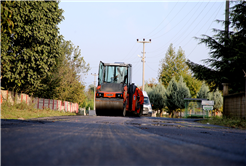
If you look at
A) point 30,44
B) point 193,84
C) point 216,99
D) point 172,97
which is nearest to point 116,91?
point 30,44

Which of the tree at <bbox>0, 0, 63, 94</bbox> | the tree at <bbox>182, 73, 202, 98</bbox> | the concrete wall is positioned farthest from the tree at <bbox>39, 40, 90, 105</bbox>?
the tree at <bbox>182, 73, 202, 98</bbox>

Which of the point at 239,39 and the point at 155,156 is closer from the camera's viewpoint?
the point at 155,156

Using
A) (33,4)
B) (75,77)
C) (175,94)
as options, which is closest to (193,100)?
(175,94)

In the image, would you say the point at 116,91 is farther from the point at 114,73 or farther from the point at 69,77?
the point at 69,77

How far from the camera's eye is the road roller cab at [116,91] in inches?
708

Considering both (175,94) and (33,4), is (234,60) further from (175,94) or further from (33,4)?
→ (175,94)

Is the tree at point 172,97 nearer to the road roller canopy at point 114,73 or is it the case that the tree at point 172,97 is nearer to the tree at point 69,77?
the tree at point 69,77

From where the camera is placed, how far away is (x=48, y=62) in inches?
791

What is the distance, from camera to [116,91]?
18109 mm

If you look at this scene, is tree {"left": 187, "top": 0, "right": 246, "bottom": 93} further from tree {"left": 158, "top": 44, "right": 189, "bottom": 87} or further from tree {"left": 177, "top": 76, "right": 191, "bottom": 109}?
tree {"left": 158, "top": 44, "right": 189, "bottom": 87}

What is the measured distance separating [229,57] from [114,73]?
356 inches

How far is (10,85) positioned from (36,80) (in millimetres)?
1995

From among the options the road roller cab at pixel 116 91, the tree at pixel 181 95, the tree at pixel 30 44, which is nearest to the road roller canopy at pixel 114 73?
the road roller cab at pixel 116 91

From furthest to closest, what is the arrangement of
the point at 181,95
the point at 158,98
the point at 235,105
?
1. the point at 158,98
2. the point at 181,95
3. the point at 235,105
